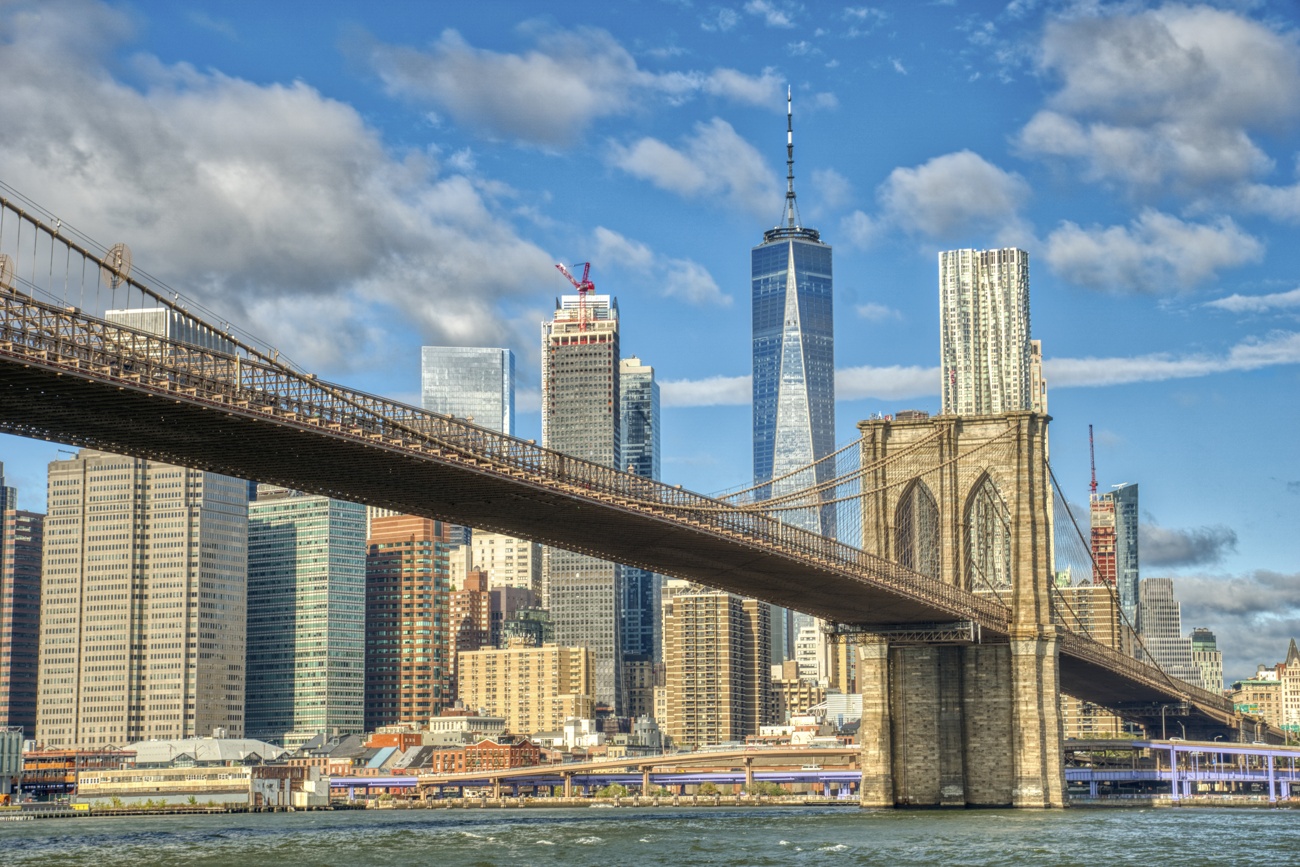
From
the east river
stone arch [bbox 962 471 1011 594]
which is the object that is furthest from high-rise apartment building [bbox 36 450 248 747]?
stone arch [bbox 962 471 1011 594]

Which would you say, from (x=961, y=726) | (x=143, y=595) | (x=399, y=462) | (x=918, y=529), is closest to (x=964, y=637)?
(x=961, y=726)

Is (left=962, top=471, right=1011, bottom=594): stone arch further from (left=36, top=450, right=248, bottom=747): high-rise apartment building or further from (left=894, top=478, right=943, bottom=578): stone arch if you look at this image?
(left=36, top=450, right=248, bottom=747): high-rise apartment building

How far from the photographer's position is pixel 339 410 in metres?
55.3

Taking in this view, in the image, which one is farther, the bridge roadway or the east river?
the east river

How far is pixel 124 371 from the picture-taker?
49.0 m

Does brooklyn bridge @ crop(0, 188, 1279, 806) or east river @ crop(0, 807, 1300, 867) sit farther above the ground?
brooklyn bridge @ crop(0, 188, 1279, 806)

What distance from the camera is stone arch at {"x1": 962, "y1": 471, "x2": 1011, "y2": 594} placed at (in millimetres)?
90062

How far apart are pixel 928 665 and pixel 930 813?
772 centimetres

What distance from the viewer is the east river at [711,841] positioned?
5784 centimetres

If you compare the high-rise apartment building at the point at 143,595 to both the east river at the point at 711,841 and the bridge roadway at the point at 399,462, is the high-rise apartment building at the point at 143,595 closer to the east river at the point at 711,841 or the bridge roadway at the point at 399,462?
the east river at the point at 711,841

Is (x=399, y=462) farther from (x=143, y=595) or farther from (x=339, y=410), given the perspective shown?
(x=143, y=595)

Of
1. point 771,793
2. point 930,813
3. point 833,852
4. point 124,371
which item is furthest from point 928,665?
point 771,793

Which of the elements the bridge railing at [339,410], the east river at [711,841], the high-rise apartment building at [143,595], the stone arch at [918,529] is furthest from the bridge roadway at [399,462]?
the high-rise apartment building at [143,595]

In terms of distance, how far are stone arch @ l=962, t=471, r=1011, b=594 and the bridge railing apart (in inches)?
500
